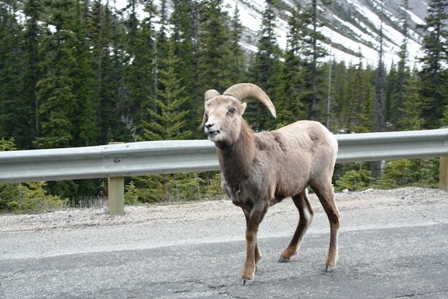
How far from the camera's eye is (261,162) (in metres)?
4.75

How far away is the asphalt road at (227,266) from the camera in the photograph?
4312mm

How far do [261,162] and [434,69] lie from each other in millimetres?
42750

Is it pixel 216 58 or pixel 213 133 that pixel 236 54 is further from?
pixel 213 133

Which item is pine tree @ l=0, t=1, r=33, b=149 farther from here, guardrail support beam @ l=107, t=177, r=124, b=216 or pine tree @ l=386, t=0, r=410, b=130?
guardrail support beam @ l=107, t=177, r=124, b=216

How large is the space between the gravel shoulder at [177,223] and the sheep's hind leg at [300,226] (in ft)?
2.21

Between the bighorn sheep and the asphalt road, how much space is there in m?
0.25

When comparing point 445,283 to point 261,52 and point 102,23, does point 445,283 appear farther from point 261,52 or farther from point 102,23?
point 102,23

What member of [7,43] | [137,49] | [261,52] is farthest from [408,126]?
[7,43]

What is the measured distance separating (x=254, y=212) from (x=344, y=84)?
315 ft

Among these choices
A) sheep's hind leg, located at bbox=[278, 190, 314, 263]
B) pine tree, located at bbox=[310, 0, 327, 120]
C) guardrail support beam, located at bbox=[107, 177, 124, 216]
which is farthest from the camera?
pine tree, located at bbox=[310, 0, 327, 120]

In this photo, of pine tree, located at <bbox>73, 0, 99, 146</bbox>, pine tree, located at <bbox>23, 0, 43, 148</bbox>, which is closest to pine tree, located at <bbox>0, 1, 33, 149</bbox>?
pine tree, located at <bbox>23, 0, 43, 148</bbox>

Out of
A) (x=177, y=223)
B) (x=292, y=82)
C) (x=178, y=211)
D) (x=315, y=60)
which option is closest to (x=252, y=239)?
(x=177, y=223)

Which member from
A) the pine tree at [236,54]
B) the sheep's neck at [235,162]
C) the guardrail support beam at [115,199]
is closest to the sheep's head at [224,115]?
the sheep's neck at [235,162]

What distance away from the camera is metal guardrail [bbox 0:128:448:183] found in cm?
698
